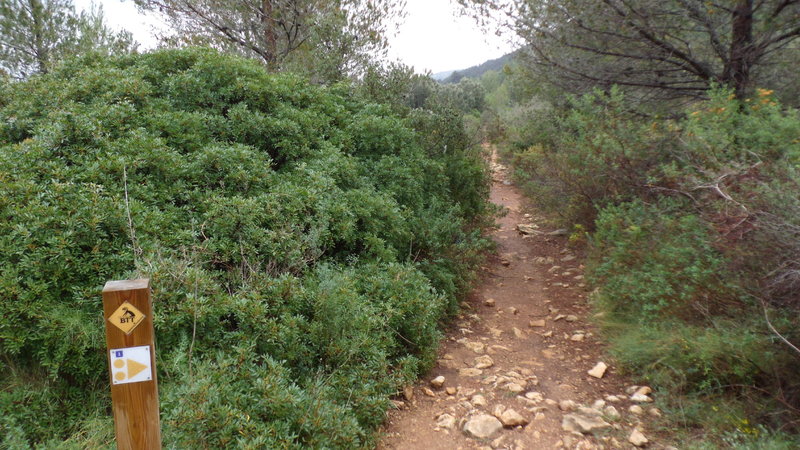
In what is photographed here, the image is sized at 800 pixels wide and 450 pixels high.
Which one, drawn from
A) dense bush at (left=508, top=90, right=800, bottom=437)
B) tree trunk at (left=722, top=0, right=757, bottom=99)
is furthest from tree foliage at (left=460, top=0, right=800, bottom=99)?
dense bush at (left=508, top=90, right=800, bottom=437)

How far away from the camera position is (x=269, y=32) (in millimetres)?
10180

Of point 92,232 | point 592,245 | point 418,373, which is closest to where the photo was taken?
point 92,232

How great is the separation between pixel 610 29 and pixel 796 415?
19.1 ft

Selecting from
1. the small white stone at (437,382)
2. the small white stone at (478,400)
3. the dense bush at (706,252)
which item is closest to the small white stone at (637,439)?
the dense bush at (706,252)

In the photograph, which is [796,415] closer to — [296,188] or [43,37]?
[296,188]

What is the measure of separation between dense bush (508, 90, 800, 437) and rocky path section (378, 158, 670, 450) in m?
0.37

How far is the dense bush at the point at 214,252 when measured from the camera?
3.18 m

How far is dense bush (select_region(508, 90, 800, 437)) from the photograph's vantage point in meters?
3.56

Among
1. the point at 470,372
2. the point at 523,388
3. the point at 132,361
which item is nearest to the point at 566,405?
the point at 523,388

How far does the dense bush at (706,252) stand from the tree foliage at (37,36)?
1170 cm

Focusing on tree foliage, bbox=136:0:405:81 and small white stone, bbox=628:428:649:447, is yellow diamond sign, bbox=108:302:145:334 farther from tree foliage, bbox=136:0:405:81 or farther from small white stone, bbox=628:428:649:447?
tree foliage, bbox=136:0:405:81

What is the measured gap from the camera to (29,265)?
3.38 m

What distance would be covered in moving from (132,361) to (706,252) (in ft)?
15.1

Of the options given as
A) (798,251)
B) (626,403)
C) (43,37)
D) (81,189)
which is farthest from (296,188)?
(43,37)
